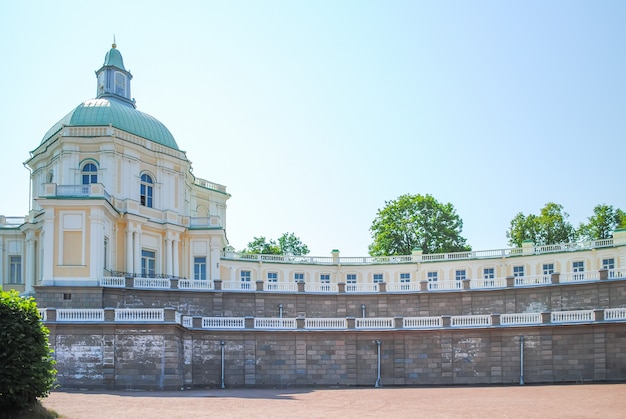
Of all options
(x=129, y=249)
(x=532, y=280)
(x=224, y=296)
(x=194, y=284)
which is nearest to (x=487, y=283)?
(x=532, y=280)

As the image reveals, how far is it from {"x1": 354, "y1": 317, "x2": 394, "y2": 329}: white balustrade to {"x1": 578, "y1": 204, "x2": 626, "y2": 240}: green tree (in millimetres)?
39362

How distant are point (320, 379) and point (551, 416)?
23982mm

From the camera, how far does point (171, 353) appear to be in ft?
150

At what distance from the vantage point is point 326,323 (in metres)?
52.9

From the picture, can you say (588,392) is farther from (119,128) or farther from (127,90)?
(127,90)

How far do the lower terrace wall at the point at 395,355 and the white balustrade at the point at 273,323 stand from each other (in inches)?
16.7

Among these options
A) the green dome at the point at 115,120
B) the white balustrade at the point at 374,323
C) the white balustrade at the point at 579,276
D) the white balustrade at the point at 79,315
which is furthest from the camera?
the green dome at the point at 115,120

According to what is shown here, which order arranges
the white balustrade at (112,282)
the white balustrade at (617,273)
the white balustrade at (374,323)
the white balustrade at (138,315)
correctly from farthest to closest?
the white balustrade at (617,273), the white balustrade at (112,282), the white balustrade at (374,323), the white balustrade at (138,315)

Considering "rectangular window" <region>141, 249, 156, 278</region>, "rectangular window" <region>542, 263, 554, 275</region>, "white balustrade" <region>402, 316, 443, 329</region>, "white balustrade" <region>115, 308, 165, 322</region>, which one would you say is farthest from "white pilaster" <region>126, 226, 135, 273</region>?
"rectangular window" <region>542, 263, 554, 275</region>

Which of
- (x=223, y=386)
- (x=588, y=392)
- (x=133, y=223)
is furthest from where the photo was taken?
(x=133, y=223)

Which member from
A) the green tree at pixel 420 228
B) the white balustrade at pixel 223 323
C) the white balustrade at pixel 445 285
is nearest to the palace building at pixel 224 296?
the white balustrade at pixel 223 323

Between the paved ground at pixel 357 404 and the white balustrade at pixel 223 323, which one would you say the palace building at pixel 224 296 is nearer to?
the white balustrade at pixel 223 323

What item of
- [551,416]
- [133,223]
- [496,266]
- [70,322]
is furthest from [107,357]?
[496,266]

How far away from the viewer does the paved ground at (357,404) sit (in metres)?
30.3
